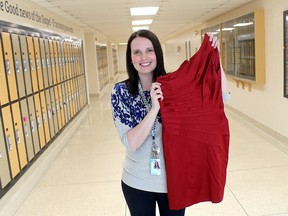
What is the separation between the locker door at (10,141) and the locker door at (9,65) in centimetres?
24

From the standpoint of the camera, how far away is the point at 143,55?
143cm

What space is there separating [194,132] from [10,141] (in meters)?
2.70

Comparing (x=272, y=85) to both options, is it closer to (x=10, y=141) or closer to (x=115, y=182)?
(x=115, y=182)

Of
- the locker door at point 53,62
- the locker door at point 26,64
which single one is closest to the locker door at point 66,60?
the locker door at point 53,62

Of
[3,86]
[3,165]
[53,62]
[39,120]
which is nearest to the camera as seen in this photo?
[3,165]

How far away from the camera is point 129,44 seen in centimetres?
A: 150

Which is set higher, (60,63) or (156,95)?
(60,63)

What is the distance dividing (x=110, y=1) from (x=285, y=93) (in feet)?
10.4

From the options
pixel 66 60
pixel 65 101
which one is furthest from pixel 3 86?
pixel 66 60

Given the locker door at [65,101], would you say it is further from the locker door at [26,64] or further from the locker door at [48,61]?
the locker door at [26,64]

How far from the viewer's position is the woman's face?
143 cm

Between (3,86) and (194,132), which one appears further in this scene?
(3,86)

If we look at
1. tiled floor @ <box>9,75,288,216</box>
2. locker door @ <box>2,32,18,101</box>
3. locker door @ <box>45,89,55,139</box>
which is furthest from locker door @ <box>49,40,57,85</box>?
locker door @ <box>2,32,18,101</box>

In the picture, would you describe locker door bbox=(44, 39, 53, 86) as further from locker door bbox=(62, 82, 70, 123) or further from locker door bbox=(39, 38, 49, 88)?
locker door bbox=(62, 82, 70, 123)
